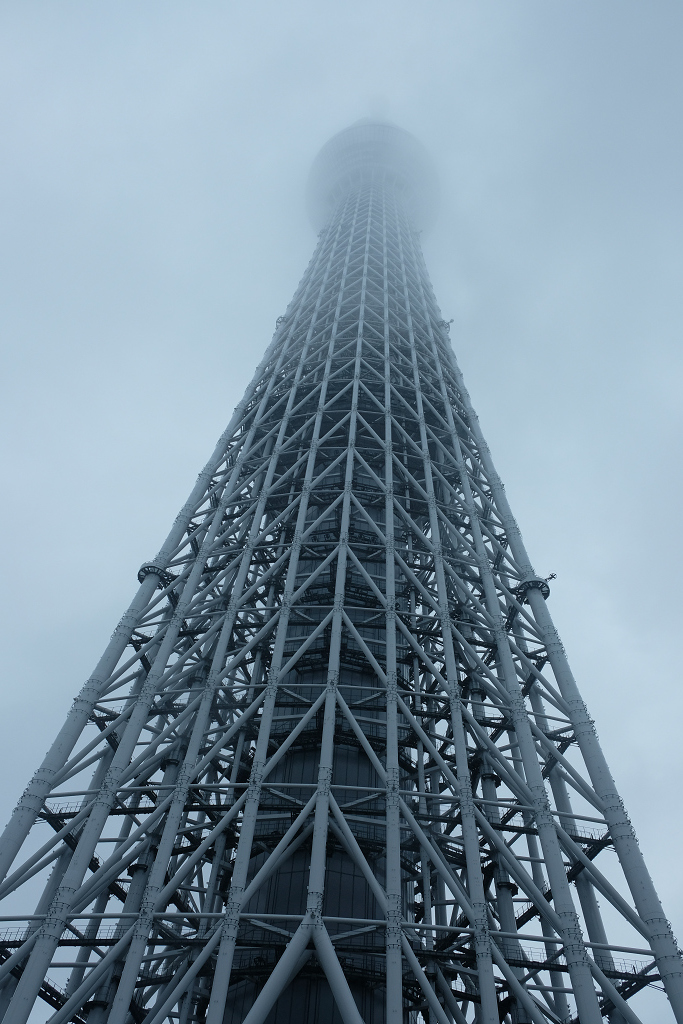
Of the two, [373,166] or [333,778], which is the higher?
[373,166]

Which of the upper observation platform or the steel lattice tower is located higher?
the upper observation platform

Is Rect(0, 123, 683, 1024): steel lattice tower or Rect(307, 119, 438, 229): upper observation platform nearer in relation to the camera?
Rect(0, 123, 683, 1024): steel lattice tower

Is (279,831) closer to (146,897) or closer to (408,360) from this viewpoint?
(146,897)

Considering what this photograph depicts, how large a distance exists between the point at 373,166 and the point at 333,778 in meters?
73.6

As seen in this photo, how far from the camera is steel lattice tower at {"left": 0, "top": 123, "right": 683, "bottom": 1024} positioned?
77.0 feet

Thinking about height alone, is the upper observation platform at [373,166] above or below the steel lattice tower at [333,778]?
above

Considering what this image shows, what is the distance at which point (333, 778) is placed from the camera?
32125mm

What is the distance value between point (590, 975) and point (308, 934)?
8110 millimetres

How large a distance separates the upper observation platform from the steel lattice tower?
44.2 m

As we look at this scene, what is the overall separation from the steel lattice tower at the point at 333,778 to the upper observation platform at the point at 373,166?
44228 millimetres

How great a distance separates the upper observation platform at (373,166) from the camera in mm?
86812

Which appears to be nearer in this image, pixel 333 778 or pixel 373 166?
pixel 333 778

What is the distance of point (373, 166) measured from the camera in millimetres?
87188

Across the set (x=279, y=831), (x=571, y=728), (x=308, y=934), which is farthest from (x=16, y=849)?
(x=571, y=728)
